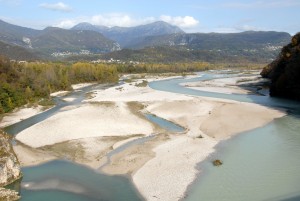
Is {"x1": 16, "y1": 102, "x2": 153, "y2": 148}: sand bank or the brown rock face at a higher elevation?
the brown rock face

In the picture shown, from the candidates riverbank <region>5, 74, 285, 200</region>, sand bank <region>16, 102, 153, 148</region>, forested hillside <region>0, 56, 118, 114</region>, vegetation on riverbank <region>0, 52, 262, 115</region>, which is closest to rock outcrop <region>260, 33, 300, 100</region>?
riverbank <region>5, 74, 285, 200</region>

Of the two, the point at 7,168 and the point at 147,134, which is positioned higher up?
the point at 7,168

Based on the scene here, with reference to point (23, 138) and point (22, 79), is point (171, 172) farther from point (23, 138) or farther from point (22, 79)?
point (22, 79)

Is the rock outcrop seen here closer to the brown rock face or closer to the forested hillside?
the forested hillside

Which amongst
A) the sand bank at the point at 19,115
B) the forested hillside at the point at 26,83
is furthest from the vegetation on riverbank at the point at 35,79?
the sand bank at the point at 19,115

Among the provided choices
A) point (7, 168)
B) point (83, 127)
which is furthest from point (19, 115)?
point (7, 168)

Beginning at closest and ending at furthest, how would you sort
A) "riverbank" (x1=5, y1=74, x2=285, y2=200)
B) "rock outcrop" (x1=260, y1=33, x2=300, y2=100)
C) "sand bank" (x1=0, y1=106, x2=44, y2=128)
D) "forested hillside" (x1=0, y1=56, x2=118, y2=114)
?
"riverbank" (x1=5, y1=74, x2=285, y2=200), "sand bank" (x1=0, y1=106, x2=44, y2=128), "forested hillside" (x1=0, y1=56, x2=118, y2=114), "rock outcrop" (x1=260, y1=33, x2=300, y2=100)

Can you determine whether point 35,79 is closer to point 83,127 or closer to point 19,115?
point 19,115

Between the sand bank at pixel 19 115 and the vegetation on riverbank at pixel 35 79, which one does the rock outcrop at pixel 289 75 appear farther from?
the vegetation on riverbank at pixel 35 79
